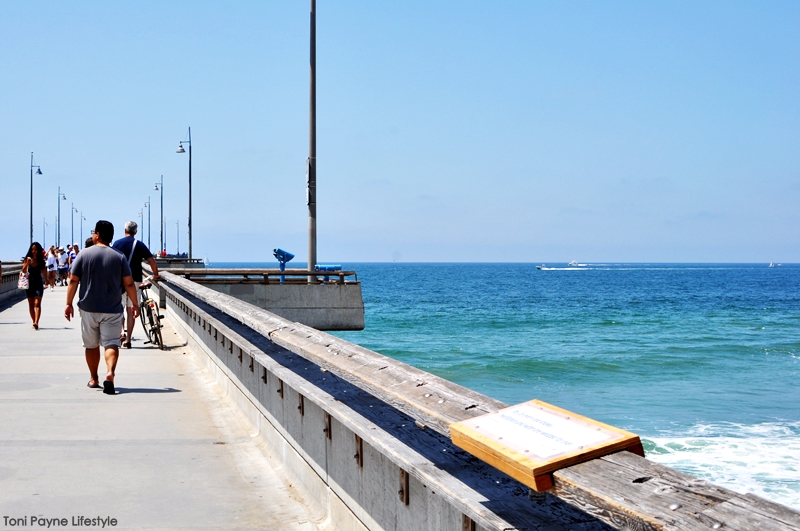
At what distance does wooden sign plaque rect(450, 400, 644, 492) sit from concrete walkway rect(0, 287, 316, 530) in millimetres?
2738

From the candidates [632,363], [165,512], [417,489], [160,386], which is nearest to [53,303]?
[160,386]

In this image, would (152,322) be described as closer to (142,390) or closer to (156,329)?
(156,329)

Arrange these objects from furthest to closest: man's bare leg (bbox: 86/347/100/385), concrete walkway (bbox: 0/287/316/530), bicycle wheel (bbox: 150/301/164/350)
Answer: bicycle wheel (bbox: 150/301/164/350)
man's bare leg (bbox: 86/347/100/385)
concrete walkway (bbox: 0/287/316/530)

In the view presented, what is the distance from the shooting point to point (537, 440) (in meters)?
2.60

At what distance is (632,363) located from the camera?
3341 cm

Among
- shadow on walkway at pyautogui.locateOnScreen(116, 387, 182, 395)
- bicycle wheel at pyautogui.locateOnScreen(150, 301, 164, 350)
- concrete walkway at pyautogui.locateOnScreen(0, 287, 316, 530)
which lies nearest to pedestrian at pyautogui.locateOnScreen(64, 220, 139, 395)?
→ shadow on walkway at pyautogui.locateOnScreen(116, 387, 182, 395)

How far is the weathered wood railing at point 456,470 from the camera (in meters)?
2.06

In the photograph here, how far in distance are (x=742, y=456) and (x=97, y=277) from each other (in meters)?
12.2

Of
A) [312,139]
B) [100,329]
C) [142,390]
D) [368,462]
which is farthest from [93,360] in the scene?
[312,139]

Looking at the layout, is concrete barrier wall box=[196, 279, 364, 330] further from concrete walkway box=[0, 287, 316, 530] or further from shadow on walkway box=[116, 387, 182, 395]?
shadow on walkway box=[116, 387, 182, 395]

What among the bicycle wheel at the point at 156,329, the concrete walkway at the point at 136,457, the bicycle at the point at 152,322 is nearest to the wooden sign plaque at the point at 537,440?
the concrete walkway at the point at 136,457

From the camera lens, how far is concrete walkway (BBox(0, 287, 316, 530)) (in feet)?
18.0

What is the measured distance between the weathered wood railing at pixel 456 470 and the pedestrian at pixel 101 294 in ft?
11.6

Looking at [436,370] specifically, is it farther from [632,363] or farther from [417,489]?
[417,489]
